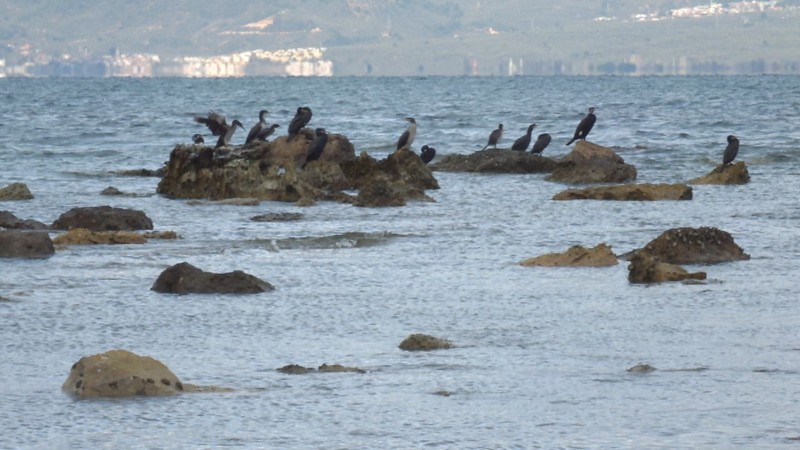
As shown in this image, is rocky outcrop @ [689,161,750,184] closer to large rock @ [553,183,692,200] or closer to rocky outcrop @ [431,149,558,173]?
large rock @ [553,183,692,200]

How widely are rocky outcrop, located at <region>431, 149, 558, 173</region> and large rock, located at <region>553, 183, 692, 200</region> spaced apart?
717 centimetres

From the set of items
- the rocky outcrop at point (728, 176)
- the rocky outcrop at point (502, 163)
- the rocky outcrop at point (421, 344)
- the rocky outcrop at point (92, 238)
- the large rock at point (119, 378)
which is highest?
the large rock at point (119, 378)

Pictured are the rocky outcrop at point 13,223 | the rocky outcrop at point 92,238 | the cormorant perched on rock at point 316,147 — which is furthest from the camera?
the cormorant perched on rock at point 316,147

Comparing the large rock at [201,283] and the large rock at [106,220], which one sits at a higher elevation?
the large rock at [201,283]

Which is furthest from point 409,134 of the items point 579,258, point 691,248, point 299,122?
point 691,248

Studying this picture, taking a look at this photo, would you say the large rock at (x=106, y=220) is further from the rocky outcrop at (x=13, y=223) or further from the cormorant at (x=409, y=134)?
the cormorant at (x=409, y=134)

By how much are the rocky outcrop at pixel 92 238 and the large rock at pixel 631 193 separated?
25.5ft

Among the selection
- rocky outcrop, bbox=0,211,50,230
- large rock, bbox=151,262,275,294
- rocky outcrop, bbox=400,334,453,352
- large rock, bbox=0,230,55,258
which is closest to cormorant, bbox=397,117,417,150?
rocky outcrop, bbox=0,211,50,230

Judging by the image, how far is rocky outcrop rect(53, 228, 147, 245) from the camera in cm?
1720

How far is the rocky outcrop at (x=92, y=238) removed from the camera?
56.4 ft

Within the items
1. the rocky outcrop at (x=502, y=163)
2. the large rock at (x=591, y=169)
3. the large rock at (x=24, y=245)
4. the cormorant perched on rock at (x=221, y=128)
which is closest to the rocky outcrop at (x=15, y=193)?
the cormorant perched on rock at (x=221, y=128)

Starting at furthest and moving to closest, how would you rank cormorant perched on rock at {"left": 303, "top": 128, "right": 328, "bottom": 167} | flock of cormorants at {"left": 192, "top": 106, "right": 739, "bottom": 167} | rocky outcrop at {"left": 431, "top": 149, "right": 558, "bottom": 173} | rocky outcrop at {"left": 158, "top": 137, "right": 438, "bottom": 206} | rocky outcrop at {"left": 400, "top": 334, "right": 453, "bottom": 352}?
1. rocky outcrop at {"left": 431, "top": 149, "right": 558, "bottom": 173}
2. flock of cormorants at {"left": 192, "top": 106, "right": 739, "bottom": 167}
3. cormorant perched on rock at {"left": 303, "top": 128, "right": 328, "bottom": 167}
4. rocky outcrop at {"left": 158, "top": 137, "right": 438, "bottom": 206}
5. rocky outcrop at {"left": 400, "top": 334, "right": 453, "bottom": 352}

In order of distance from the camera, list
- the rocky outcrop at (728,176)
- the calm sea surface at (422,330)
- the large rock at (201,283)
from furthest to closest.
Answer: the rocky outcrop at (728,176) < the large rock at (201,283) < the calm sea surface at (422,330)

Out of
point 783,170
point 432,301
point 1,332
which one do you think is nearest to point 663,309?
point 432,301
